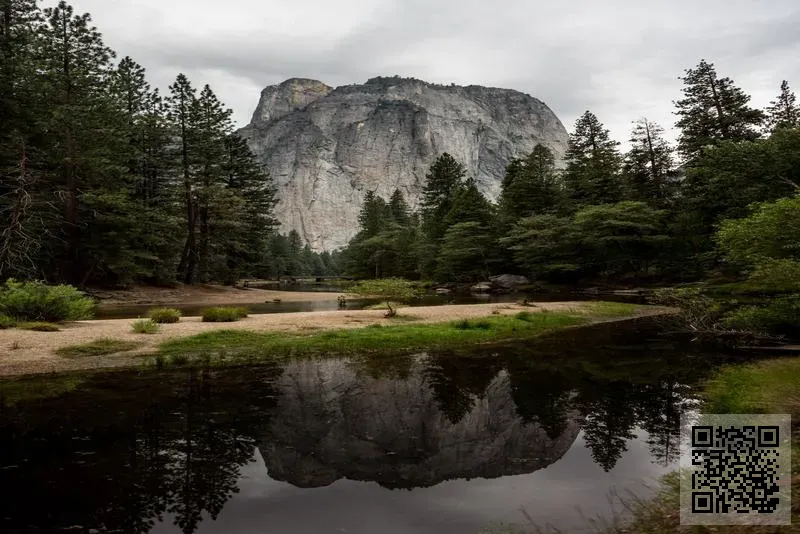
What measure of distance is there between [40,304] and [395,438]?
1644 cm

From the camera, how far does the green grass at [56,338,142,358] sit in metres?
12.6

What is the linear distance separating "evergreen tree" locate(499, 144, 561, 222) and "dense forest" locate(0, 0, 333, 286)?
33.3 metres

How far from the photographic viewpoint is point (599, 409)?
8898mm

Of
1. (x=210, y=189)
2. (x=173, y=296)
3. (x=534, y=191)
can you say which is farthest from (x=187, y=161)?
(x=534, y=191)

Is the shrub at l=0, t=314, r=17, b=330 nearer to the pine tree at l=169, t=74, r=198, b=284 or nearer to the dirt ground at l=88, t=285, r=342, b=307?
the dirt ground at l=88, t=285, r=342, b=307

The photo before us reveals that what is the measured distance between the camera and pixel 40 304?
1686 centimetres

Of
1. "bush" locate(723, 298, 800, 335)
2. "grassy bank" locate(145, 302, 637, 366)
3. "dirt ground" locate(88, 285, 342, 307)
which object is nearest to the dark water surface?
"grassy bank" locate(145, 302, 637, 366)

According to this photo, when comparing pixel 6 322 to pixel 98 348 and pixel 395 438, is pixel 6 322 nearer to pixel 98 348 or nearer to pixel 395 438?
pixel 98 348

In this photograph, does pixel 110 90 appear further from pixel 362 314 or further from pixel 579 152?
pixel 579 152

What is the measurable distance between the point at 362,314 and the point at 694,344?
14501mm

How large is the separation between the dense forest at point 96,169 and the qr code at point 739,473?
29822mm

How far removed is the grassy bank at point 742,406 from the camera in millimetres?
4046

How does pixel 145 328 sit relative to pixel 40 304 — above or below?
below

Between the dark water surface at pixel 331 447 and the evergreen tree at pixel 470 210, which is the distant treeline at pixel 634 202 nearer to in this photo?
the evergreen tree at pixel 470 210
